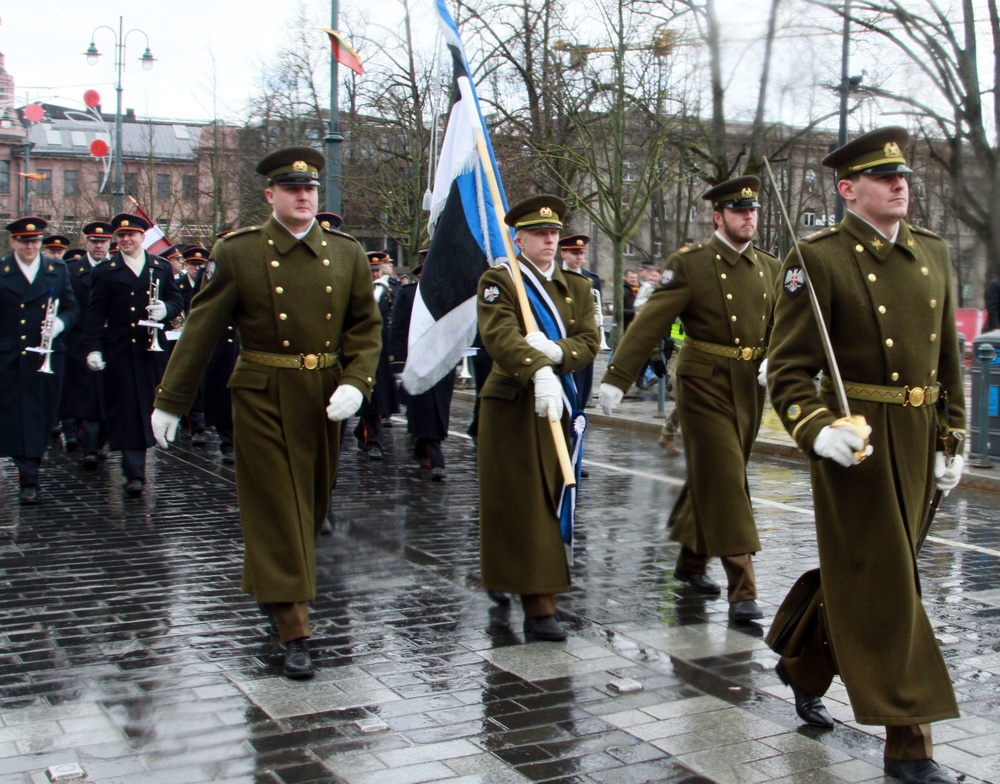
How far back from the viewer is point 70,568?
24.8 feet

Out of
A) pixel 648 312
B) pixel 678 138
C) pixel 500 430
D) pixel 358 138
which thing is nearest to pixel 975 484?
pixel 648 312

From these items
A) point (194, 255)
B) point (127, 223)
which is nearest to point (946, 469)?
A: point (127, 223)

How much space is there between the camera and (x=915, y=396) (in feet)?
14.8

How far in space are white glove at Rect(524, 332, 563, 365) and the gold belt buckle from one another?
6.57ft

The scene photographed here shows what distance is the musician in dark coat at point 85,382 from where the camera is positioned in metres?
12.1

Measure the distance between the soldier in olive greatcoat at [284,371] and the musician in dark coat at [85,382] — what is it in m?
6.42

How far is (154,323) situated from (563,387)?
5771 millimetres

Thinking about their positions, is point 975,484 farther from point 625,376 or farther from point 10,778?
point 10,778

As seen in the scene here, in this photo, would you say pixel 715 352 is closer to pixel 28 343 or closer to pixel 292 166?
pixel 292 166

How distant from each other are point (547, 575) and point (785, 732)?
5.41ft

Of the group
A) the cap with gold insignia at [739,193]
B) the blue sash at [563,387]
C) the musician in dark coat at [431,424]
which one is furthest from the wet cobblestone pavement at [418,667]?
the musician in dark coat at [431,424]

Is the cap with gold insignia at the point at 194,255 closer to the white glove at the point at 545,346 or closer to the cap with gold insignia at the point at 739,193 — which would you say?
the cap with gold insignia at the point at 739,193

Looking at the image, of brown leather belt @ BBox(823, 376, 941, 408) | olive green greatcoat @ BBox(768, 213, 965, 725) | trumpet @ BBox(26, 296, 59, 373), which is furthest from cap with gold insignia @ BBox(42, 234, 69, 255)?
brown leather belt @ BBox(823, 376, 941, 408)

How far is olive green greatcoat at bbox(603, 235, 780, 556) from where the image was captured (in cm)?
666
